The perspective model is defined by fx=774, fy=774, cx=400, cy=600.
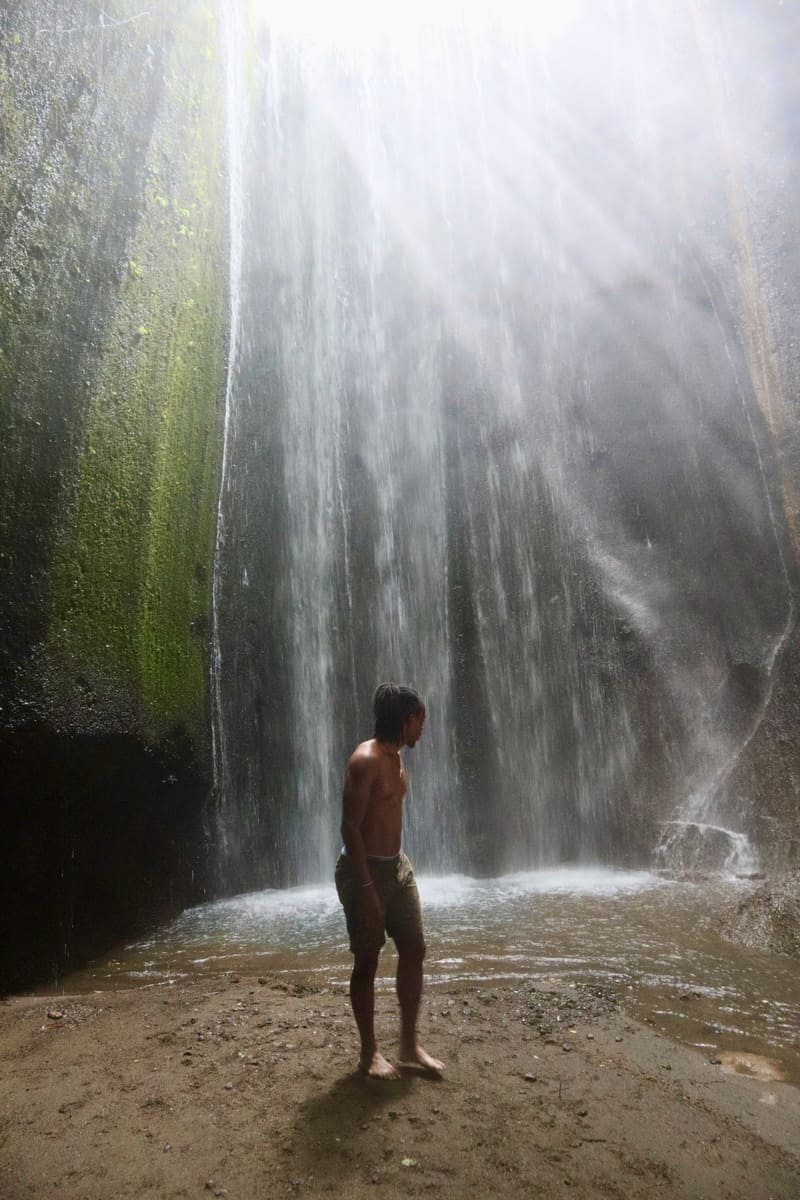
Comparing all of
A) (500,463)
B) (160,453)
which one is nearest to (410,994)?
(160,453)

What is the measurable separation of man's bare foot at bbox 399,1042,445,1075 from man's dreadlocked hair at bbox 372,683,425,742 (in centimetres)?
113

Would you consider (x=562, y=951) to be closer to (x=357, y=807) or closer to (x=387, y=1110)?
(x=387, y=1110)

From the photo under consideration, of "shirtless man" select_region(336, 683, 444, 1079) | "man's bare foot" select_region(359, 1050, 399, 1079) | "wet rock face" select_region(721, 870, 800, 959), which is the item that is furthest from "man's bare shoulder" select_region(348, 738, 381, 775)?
"wet rock face" select_region(721, 870, 800, 959)

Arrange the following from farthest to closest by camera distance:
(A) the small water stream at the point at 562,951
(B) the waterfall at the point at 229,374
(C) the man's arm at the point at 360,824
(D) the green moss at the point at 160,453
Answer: (B) the waterfall at the point at 229,374 → (D) the green moss at the point at 160,453 → (A) the small water stream at the point at 562,951 → (C) the man's arm at the point at 360,824

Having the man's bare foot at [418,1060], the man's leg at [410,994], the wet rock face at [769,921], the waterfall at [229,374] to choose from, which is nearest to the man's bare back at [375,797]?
the man's leg at [410,994]

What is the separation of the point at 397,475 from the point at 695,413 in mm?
3166

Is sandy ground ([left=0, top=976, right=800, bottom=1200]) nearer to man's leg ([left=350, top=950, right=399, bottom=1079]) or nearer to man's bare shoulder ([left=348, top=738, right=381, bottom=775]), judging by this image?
man's leg ([left=350, top=950, right=399, bottom=1079])

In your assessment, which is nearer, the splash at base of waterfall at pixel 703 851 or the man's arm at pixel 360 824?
the man's arm at pixel 360 824

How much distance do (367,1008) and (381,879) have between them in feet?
1.44

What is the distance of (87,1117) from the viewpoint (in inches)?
104

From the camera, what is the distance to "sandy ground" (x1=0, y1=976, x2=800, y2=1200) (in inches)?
86.7

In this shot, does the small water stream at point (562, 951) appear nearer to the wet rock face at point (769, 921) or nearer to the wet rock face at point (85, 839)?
the wet rock face at point (769, 921)

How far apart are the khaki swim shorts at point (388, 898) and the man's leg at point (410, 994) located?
2cm

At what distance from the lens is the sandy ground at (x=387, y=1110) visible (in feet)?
7.23
